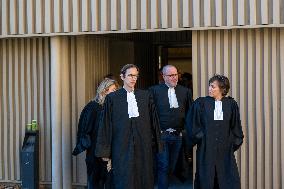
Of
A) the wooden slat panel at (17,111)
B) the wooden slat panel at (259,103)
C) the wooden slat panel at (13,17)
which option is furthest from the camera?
the wooden slat panel at (17,111)

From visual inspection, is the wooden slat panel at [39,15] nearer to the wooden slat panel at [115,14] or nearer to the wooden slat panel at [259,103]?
the wooden slat panel at [115,14]

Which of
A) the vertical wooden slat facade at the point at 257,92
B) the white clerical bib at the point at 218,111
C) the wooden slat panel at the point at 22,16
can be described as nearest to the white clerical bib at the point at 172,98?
the vertical wooden slat facade at the point at 257,92

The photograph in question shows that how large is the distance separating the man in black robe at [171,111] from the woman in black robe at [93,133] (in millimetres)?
725

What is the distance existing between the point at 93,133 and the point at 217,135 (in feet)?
5.21

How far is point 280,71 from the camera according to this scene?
25.9 ft

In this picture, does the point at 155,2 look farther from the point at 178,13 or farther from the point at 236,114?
the point at 236,114

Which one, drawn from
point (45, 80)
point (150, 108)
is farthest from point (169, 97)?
point (45, 80)

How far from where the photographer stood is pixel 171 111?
827cm

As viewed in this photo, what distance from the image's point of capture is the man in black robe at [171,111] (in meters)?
8.26

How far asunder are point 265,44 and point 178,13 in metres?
1.17

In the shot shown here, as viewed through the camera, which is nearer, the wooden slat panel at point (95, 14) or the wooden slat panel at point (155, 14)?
the wooden slat panel at point (155, 14)

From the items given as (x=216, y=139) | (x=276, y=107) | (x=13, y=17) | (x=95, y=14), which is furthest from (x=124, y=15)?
(x=276, y=107)

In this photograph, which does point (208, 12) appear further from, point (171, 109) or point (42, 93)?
point (42, 93)

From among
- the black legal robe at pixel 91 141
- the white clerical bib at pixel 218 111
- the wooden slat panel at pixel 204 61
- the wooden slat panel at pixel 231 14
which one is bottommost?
the black legal robe at pixel 91 141
